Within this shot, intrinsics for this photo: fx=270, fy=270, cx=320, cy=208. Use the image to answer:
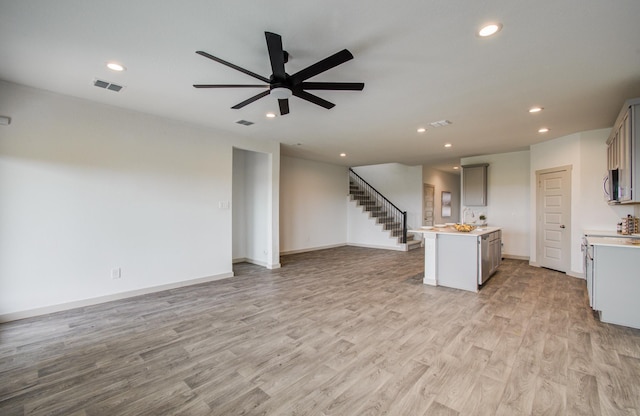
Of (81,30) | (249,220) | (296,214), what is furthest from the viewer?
(296,214)

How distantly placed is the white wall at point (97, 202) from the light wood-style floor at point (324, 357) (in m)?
0.45

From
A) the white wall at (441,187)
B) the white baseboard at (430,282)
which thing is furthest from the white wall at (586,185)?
the white wall at (441,187)

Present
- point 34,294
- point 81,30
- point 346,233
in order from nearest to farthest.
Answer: point 81,30
point 34,294
point 346,233

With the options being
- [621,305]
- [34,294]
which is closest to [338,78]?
[621,305]

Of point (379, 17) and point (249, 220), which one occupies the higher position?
point (379, 17)

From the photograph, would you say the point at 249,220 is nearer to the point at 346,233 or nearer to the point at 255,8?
the point at 346,233

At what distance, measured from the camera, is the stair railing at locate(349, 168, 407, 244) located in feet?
31.7

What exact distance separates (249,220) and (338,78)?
15.1 feet

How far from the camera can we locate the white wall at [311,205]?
780cm

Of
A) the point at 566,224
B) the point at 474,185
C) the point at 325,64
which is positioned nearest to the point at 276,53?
the point at 325,64

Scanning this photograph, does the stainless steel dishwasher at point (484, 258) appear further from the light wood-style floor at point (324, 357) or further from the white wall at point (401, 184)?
the white wall at point (401, 184)

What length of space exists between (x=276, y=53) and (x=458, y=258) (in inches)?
168

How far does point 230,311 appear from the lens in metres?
3.63

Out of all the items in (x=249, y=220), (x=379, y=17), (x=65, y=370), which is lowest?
(x=65, y=370)
